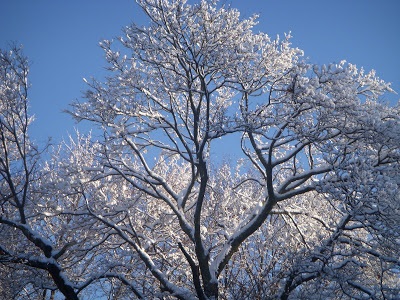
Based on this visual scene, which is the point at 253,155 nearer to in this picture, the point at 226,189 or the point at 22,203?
the point at 226,189

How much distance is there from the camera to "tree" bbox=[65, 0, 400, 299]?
6.09 m

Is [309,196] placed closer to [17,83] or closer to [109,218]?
[109,218]

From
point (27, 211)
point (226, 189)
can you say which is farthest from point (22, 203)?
point (226, 189)

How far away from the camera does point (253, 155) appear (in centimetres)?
1005

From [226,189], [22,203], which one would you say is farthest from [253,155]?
[22,203]

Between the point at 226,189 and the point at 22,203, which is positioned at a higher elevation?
the point at 226,189

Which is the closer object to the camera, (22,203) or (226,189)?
(22,203)

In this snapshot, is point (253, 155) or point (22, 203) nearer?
point (22, 203)

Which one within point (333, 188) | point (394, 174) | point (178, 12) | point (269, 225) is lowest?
point (333, 188)

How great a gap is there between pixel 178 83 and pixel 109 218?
12.2 ft

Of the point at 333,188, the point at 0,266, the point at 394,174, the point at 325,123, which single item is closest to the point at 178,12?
the point at 325,123

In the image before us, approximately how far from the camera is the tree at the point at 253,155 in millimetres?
6090

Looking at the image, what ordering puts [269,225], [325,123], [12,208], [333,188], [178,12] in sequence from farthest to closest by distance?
[12,208], [269,225], [178,12], [325,123], [333,188]

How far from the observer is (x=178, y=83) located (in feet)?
26.3
